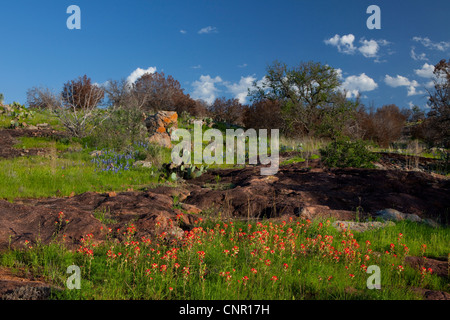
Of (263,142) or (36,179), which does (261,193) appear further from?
(263,142)

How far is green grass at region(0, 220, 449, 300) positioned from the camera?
11.9ft

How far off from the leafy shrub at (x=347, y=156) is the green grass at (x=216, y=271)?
8.67 metres

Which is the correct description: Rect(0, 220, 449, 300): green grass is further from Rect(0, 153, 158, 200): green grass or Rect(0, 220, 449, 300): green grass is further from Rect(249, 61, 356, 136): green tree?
Rect(249, 61, 356, 136): green tree

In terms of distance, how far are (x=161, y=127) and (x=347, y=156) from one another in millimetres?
11582

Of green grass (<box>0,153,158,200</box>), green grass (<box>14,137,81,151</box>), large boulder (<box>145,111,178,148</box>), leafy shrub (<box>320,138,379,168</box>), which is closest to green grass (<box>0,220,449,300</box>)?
green grass (<box>0,153,158,200</box>)

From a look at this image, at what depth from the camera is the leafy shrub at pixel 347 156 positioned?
13.7 metres

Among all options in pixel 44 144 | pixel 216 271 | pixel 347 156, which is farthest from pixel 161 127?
pixel 216 271

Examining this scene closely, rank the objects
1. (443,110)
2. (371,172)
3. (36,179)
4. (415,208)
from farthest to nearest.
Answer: (443,110), (371,172), (36,179), (415,208)

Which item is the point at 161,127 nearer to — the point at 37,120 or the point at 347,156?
the point at 37,120

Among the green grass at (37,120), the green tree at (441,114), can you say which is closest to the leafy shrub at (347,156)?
the green tree at (441,114)

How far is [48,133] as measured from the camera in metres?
20.1
